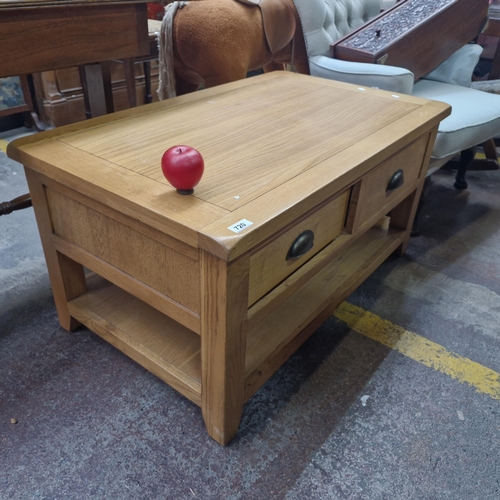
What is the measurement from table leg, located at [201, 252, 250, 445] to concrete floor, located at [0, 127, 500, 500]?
7 cm

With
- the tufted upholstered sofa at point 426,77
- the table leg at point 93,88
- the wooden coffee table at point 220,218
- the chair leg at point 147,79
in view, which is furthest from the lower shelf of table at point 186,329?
the chair leg at point 147,79

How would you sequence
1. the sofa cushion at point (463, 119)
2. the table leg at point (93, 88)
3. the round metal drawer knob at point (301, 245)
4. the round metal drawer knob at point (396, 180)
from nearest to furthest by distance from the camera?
the round metal drawer knob at point (301, 245) < the round metal drawer knob at point (396, 180) < the table leg at point (93, 88) < the sofa cushion at point (463, 119)

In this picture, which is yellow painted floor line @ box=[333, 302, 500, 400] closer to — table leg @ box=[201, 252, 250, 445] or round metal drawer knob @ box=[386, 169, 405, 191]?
round metal drawer knob @ box=[386, 169, 405, 191]

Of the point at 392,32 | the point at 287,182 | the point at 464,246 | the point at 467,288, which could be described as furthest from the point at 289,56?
the point at 287,182

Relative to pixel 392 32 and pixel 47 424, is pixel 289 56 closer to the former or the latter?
pixel 392 32

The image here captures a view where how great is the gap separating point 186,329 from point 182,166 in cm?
43

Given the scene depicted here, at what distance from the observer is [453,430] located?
3.10 ft

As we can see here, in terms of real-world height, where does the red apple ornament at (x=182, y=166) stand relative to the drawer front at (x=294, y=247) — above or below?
above

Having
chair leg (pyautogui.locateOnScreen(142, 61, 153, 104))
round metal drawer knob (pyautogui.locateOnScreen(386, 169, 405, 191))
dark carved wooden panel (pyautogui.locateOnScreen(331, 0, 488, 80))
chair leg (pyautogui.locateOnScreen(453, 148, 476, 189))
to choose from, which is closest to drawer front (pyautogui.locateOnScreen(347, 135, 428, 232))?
round metal drawer knob (pyautogui.locateOnScreen(386, 169, 405, 191))

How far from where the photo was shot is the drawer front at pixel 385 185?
3.21 feet

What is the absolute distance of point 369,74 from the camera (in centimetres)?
153

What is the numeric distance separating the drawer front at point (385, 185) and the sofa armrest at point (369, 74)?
36cm

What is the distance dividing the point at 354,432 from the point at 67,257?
2.32ft

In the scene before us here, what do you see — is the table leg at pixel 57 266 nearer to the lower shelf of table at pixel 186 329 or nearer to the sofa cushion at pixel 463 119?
the lower shelf of table at pixel 186 329
